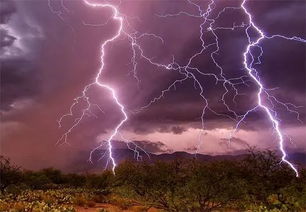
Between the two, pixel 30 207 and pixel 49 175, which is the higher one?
pixel 49 175

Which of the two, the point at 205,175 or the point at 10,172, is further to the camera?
the point at 10,172

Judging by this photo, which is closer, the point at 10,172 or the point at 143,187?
the point at 143,187

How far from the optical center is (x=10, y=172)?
185ft

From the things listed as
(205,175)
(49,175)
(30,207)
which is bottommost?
(30,207)

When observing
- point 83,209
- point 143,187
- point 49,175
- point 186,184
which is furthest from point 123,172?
point 49,175

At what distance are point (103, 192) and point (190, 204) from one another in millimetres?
28579

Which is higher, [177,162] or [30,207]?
[177,162]

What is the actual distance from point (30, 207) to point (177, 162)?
974 centimetres

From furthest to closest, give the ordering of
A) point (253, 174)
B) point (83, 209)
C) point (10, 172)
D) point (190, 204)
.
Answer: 1. point (10, 172)
2. point (83, 209)
3. point (190, 204)
4. point (253, 174)

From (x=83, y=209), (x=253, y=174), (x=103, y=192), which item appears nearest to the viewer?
(x=253, y=174)

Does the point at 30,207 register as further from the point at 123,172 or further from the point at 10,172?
the point at 10,172

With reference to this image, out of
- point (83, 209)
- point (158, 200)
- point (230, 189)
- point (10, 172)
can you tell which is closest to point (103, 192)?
point (10, 172)

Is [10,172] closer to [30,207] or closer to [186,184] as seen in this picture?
[30,207]

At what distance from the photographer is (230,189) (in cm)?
3186
